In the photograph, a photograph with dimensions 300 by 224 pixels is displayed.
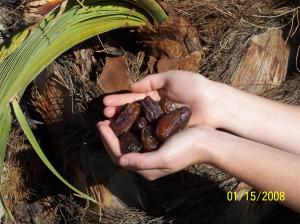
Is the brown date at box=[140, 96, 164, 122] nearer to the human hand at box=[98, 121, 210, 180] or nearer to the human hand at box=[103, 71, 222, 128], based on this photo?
the human hand at box=[103, 71, 222, 128]

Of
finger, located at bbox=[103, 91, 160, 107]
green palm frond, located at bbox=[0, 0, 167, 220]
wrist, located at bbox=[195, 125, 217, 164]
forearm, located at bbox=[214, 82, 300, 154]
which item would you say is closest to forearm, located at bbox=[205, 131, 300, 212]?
wrist, located at bbox=[195, 125, 217, 164]

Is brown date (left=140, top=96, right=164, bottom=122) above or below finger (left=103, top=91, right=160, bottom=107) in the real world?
below

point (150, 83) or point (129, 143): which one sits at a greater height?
point (150, 83)

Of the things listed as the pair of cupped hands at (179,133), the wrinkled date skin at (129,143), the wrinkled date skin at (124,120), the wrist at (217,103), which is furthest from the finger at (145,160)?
the wrist at (217,103)

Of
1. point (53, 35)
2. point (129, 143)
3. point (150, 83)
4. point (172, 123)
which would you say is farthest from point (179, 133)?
point (53, 35)

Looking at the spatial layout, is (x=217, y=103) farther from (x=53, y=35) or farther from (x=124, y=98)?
(x=53, y=35)

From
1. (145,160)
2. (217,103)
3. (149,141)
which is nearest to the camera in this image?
(145,160)

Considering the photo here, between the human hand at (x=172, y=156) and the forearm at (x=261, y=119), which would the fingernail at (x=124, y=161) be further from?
the forearm at (x=261, y=119)
